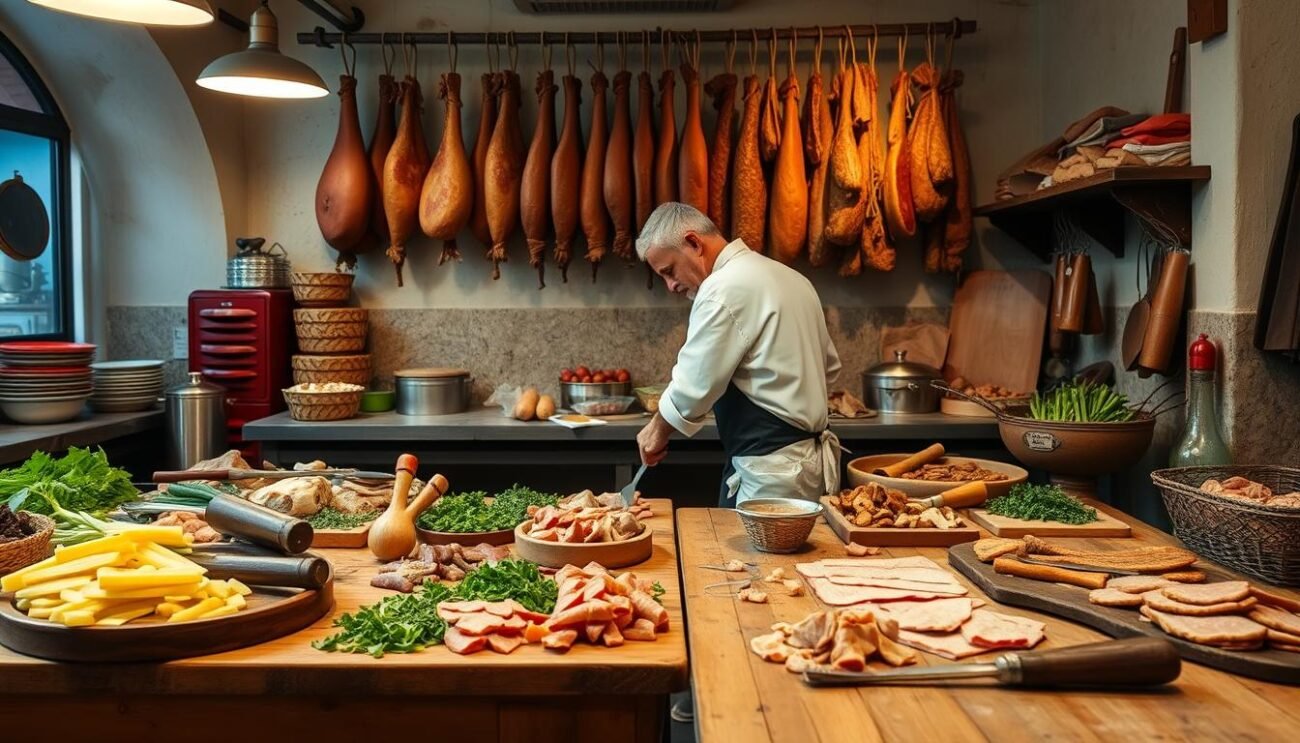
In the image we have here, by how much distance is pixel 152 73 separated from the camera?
5.03 m

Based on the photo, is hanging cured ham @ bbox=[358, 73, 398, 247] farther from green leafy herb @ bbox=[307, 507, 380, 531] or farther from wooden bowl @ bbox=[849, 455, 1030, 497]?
wooden bowl @ bbox=[849, 455, 1030, 497]

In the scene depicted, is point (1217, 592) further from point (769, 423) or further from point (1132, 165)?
point (1132, 165)

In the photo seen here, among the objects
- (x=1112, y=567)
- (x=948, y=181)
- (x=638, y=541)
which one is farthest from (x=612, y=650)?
(x=948, y=181)

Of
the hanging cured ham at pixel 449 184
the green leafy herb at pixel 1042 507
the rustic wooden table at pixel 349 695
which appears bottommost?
the rustic wooden table at pixel 349 695

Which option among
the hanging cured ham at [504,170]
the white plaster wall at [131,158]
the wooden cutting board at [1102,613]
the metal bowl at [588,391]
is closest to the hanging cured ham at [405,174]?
the hanging cured ham at [504,170]

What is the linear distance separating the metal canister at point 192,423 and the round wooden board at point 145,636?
292 cm

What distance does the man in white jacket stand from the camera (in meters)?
3.39

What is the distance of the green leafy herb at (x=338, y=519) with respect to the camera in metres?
2.72

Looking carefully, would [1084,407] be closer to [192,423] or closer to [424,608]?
[424,608]

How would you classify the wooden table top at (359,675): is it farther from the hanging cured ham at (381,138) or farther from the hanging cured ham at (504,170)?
the hanging cured ham at (381,138)

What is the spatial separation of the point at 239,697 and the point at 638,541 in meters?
0.94

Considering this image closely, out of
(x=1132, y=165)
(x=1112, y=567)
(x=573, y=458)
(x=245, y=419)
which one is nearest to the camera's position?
(x=1112, y=567)

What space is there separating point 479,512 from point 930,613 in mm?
1260

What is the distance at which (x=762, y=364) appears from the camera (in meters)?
3.49
